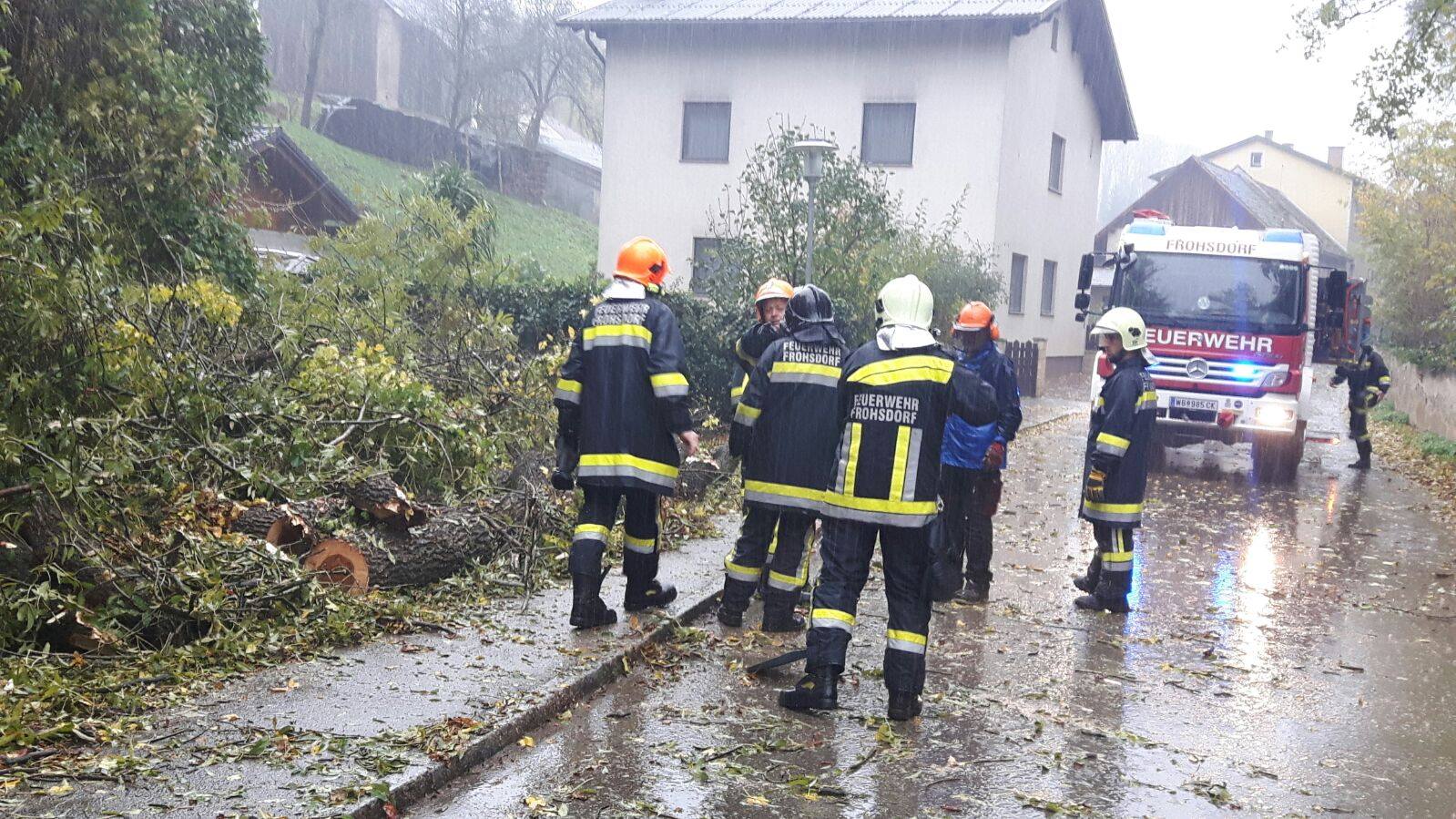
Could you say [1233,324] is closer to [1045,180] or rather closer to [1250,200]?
[1045,180]

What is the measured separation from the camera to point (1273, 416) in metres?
13.6

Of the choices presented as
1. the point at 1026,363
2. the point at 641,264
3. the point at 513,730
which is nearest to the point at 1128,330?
the point at 641,264

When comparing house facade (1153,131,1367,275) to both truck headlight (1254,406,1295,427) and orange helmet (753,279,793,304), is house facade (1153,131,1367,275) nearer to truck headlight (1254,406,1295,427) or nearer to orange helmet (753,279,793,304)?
truck headlight (1254,406,1295,427)

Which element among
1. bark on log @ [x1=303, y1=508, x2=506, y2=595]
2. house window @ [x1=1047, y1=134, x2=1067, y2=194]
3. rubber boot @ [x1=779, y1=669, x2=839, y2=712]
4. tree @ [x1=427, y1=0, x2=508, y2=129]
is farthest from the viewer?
tree @ [x1=427, y1=0, x2=508, y2=129]

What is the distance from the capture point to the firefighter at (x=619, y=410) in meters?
6.14

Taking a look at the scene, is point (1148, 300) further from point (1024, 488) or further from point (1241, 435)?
point (1024, 488)

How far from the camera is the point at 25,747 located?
4.11 m

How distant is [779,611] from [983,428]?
6.07ft

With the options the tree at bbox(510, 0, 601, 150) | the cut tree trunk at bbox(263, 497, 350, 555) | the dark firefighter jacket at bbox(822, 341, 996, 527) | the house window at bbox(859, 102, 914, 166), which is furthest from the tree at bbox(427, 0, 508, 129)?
the dark firefighter jacket at bbox(822, 341, 996, 527)

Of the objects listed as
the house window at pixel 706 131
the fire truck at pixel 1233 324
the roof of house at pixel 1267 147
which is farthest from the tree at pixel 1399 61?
the roof of house at pixel 1267 147

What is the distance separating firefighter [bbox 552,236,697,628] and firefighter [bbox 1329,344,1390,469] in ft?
41.1

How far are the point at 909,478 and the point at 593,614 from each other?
1976mm

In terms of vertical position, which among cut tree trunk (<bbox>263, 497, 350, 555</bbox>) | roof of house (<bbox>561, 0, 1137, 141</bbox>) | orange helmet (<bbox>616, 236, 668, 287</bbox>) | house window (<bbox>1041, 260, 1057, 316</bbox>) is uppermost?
roof of house (<bbox>561, 0, 1137, 141</bbox>)

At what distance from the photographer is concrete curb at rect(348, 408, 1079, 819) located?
4137 mm
